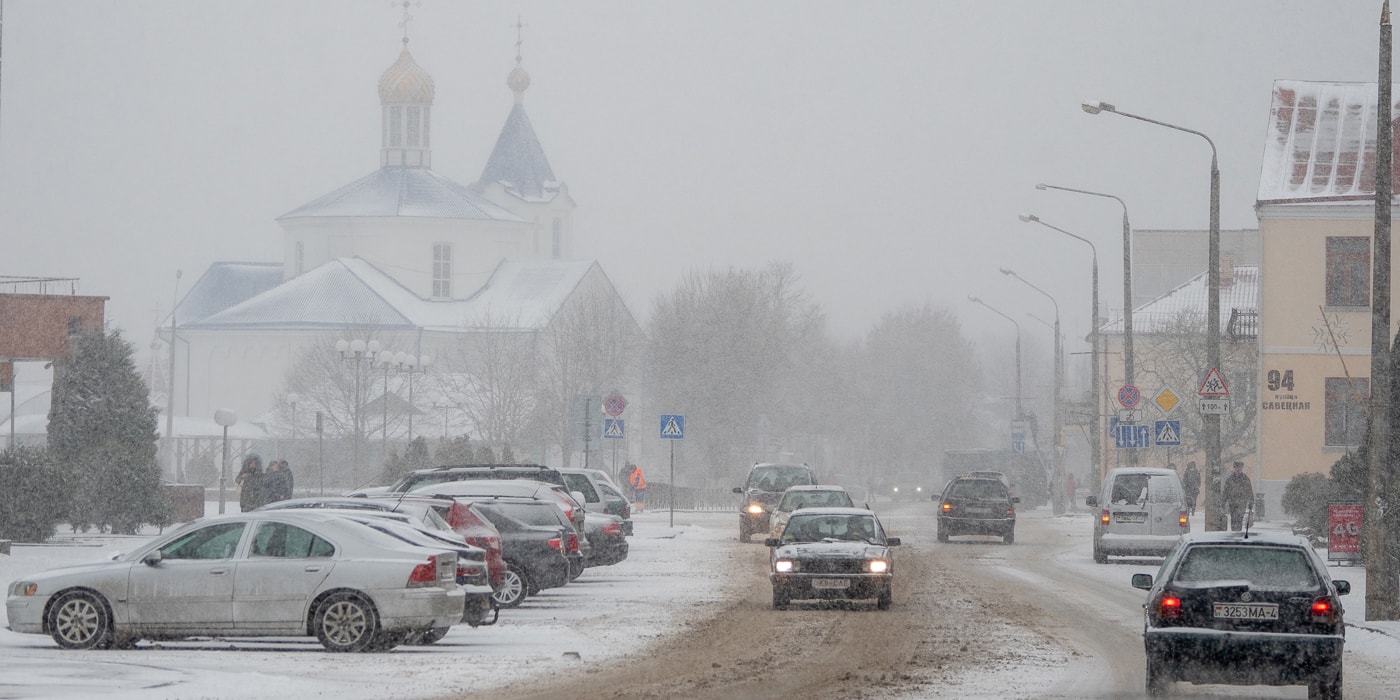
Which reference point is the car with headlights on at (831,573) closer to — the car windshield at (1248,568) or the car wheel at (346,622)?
the car wheel at (346,622)

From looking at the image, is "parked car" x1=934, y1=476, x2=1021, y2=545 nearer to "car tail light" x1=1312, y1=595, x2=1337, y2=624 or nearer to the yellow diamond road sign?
the yellow diamond road sign

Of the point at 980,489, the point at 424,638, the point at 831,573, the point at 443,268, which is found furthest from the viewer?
the point at 443,268

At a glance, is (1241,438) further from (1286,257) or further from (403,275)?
(403,275)

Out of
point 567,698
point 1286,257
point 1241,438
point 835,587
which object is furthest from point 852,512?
point 1241,438

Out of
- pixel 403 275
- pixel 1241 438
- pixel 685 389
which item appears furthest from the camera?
pixel 403 275

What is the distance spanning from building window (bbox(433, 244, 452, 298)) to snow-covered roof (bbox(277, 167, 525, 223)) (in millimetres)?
2174

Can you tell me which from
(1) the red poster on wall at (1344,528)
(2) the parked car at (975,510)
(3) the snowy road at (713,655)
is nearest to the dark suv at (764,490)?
(2) the parked car at (975,510)

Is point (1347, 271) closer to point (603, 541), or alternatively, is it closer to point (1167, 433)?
point (1167, 433)

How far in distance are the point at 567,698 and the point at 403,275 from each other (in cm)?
10179

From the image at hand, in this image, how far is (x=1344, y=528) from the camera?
2650cm

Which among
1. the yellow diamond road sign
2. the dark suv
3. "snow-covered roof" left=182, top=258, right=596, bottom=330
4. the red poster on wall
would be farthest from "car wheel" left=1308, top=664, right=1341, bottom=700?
"snow-covered roof" left=182, top=258, right=596, bottom=330

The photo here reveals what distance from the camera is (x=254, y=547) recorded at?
16562 millimetres

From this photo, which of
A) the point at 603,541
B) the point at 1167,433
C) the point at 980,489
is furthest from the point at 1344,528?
the point at 980,489

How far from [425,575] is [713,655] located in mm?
2563
